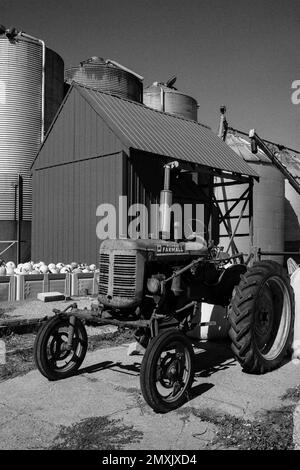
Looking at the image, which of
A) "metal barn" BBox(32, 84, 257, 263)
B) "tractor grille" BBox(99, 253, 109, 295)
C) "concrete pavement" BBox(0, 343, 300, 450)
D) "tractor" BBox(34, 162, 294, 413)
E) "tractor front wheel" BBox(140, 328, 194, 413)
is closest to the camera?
"concrete pavement" BBox(0, 343, 300, 450)

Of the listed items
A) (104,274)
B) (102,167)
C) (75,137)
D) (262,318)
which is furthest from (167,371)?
(75,137)

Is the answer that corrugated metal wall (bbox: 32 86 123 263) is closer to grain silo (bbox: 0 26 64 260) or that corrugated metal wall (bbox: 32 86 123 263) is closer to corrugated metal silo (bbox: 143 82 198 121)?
grain silo (bbox: 0 26 64 260)

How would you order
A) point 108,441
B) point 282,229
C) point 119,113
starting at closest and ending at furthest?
point 108,441
point 119,113
point 282,229

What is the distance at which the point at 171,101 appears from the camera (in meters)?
28.3

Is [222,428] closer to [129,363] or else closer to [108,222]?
[129,363]

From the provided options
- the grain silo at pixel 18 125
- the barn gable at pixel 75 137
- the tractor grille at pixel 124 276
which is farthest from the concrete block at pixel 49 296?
the grain silo at pixel 18 125

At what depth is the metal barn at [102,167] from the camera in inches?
546

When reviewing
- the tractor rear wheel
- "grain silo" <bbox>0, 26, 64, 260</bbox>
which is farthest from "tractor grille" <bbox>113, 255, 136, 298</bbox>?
"grain silo" <bbox>0, 26, 64, 260</bbox>

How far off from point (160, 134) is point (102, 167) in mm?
2350

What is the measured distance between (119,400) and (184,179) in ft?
39.9

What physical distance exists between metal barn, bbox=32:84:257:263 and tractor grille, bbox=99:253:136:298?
8.36 meters

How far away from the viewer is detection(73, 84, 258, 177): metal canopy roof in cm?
1393

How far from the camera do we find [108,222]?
1406 centimetres

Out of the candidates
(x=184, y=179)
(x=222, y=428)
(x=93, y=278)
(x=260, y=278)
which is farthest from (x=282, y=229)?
(x=222, y=428)
